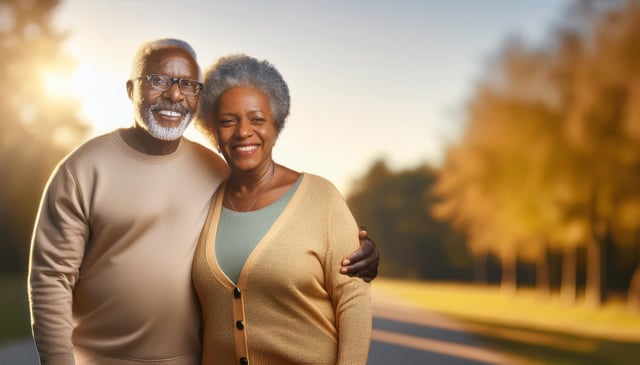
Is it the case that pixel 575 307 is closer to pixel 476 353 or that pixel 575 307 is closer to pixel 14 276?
pixel 476 353

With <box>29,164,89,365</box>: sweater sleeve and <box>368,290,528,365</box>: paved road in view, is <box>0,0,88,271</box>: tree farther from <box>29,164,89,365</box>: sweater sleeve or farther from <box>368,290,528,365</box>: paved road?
<box>29,164,89,365</box>: sweater sleeve

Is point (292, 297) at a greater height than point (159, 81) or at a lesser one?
lesser

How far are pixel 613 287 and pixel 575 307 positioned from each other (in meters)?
4.70

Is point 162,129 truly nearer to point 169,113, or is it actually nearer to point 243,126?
point 169,113

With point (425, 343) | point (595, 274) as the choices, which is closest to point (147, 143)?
point (425, 343)

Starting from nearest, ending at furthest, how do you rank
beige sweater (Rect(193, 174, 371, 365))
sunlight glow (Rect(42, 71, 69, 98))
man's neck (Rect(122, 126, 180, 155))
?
beige sweater (Rect(193, 174, 371, 365)) → man's neck (Rect(122, 126, 180, 155)) → sunlight glow (Rect(42, 71, 69, 98))

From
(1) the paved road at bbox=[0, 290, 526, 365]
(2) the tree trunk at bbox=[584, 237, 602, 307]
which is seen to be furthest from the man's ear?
(2) the tree trunk at bbox=[584, 237, 602, 307]

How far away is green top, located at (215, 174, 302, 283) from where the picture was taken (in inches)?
122

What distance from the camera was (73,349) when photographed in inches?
128

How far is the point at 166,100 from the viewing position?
321cm

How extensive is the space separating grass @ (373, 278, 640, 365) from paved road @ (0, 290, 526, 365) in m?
0.39

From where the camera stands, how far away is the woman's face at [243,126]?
313cm

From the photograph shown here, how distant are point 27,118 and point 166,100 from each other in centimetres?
2125

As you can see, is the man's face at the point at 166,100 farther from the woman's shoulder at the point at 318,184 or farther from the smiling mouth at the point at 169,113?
the woman's shoulder at the point at 318,184
